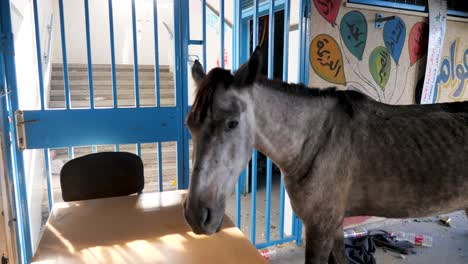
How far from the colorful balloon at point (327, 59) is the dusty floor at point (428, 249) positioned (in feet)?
5.06

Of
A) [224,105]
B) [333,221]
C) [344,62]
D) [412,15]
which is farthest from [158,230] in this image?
[412,15]

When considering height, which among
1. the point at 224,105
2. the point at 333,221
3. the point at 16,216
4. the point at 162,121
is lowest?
the point at 16,216

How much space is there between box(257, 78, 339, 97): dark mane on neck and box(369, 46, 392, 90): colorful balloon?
164cm

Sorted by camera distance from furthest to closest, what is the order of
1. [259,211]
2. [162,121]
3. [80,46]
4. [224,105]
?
1. [80,46]
2. [259,211]
3. [162,121]
4. [224,105]

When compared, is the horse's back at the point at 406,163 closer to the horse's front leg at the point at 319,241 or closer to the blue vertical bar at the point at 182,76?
the horse's front leg at the point at 319,241

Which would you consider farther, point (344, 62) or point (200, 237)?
point (344, 62)

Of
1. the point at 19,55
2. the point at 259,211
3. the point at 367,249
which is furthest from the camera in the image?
the point at 259,211

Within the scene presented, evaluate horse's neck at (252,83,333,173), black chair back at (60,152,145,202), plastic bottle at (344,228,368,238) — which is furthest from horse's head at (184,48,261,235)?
plastic bottle at (344,228,368,238)

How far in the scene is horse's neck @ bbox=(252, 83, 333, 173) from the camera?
1.38 metres

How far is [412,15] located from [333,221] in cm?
259

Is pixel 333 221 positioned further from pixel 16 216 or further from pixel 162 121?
pixel 16 216

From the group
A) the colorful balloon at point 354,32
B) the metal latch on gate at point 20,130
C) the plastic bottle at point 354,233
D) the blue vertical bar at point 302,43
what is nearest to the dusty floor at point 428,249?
the plastic bottle at point 354,233

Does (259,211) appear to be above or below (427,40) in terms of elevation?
below

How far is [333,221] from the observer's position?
59.8 inches
